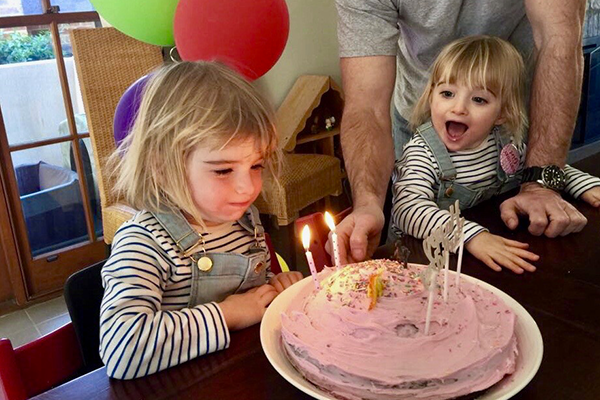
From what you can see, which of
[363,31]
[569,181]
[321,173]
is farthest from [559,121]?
[321,173]

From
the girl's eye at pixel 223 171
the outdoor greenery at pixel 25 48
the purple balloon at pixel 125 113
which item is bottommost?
the girl's eye at pixel 223 171

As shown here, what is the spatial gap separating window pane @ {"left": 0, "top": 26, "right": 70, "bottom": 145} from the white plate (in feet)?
8.55

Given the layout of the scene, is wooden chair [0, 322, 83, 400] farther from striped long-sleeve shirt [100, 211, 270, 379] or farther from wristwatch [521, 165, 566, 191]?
wristwatch [521, 165, 566, 191]

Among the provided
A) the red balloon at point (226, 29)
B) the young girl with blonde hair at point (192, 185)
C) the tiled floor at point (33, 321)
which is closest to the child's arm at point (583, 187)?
the young girl with blonde hair at point (192, 185)

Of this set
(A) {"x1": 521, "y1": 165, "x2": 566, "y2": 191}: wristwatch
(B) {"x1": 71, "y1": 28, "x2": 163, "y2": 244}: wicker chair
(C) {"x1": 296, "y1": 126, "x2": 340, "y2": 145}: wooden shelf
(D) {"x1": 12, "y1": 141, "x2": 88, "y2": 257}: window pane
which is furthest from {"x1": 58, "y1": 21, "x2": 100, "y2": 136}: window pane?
(A) {"x1": 521, "y1": 165, "x2": 566, "y2": 191}: wristwatch

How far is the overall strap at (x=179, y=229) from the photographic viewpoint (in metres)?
1.00

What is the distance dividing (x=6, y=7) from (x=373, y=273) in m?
2.80

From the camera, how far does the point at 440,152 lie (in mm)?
1493

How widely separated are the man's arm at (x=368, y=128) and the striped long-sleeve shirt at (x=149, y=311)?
462mm

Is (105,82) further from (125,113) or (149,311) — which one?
(149,311)

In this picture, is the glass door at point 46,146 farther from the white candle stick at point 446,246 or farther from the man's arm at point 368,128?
the white candle stick at point 446,246

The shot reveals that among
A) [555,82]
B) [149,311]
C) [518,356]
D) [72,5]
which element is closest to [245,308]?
[149,311]

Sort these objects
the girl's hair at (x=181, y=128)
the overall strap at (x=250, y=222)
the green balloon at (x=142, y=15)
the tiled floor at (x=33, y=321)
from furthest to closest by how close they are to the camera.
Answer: the tiled floor at (x=33, y=321) < the green balloon at (x=142, y=15) < the overall strap at (x=250, y=222) < the girl's hair at (x=181, y=128)

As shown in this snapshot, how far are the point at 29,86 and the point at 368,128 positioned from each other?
7.19ft
